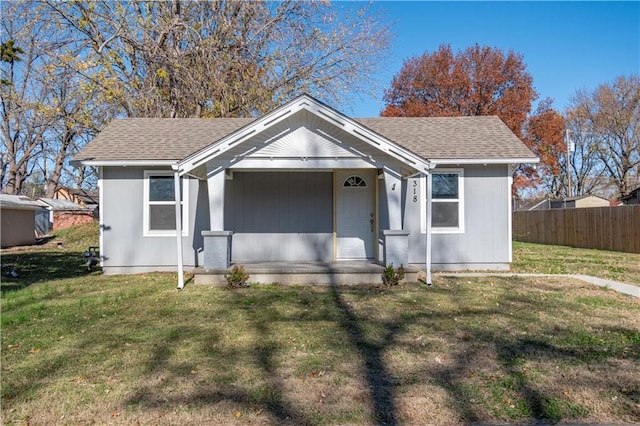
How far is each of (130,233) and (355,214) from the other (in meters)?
5.40

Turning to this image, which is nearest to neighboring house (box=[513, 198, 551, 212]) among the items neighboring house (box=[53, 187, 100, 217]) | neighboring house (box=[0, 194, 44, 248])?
neighboring house (box=[0, 194, 44, 248])

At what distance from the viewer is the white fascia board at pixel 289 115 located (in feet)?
29.7

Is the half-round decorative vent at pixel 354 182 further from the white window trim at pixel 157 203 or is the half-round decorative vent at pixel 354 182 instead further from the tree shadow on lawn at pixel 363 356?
the tree shadow on lawn at pixel 363 356

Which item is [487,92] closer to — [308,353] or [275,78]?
[275,78]

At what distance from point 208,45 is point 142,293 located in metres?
12.7

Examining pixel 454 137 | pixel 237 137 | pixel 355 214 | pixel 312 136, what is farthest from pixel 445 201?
pixel 237 137

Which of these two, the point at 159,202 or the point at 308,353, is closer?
the point at 308,353

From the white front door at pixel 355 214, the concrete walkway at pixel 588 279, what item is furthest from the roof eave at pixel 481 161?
the concrete walkway at pixel 588 279

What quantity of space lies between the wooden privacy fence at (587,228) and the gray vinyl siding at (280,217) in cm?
1240

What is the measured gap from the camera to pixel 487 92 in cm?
3397

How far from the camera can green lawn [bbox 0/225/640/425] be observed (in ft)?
12.5

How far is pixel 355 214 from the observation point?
11.4 m

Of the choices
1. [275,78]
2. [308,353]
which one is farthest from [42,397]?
[275,78]

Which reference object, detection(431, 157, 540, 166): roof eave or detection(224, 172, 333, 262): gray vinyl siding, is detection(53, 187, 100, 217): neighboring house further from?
detection(431, 157, 540, 166): roof eave
